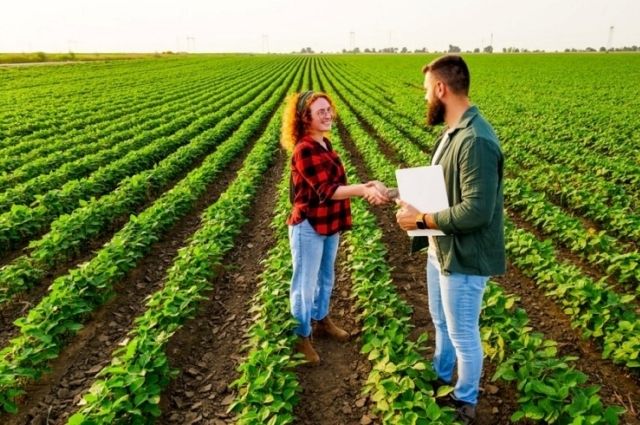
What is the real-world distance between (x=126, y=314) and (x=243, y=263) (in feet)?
5.79

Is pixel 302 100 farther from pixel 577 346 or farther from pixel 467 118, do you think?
pixel 577 346

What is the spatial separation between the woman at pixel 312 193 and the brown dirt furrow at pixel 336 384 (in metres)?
0.22

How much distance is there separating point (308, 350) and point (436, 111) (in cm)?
252

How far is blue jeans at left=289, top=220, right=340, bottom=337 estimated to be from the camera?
3.80 m

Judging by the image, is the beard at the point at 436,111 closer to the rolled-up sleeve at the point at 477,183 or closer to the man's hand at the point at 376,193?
the rolled-up sleeve at the point at 477,183

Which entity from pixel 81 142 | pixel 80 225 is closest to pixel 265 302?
pixel 80 225

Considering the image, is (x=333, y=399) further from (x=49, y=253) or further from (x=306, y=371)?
(x=49, y=253)

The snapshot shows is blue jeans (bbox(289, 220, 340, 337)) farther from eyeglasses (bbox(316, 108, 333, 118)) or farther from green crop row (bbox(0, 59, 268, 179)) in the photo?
green crop row (bbox(0, 59, 268, 179))

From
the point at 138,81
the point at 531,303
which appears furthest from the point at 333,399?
the point at 138,81

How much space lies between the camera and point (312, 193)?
3.69m

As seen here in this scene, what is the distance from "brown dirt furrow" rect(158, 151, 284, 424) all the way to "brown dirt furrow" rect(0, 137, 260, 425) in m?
0.74

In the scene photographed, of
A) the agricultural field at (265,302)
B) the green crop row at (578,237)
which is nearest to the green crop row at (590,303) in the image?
the agricultural field at (265,302)

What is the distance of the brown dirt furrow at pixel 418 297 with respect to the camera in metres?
3.66

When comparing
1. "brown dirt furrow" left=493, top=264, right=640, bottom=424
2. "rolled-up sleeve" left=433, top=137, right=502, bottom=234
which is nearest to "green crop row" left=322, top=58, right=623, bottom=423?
"brown dirt furrow" left=493, top=264, right=640, bottom=424
